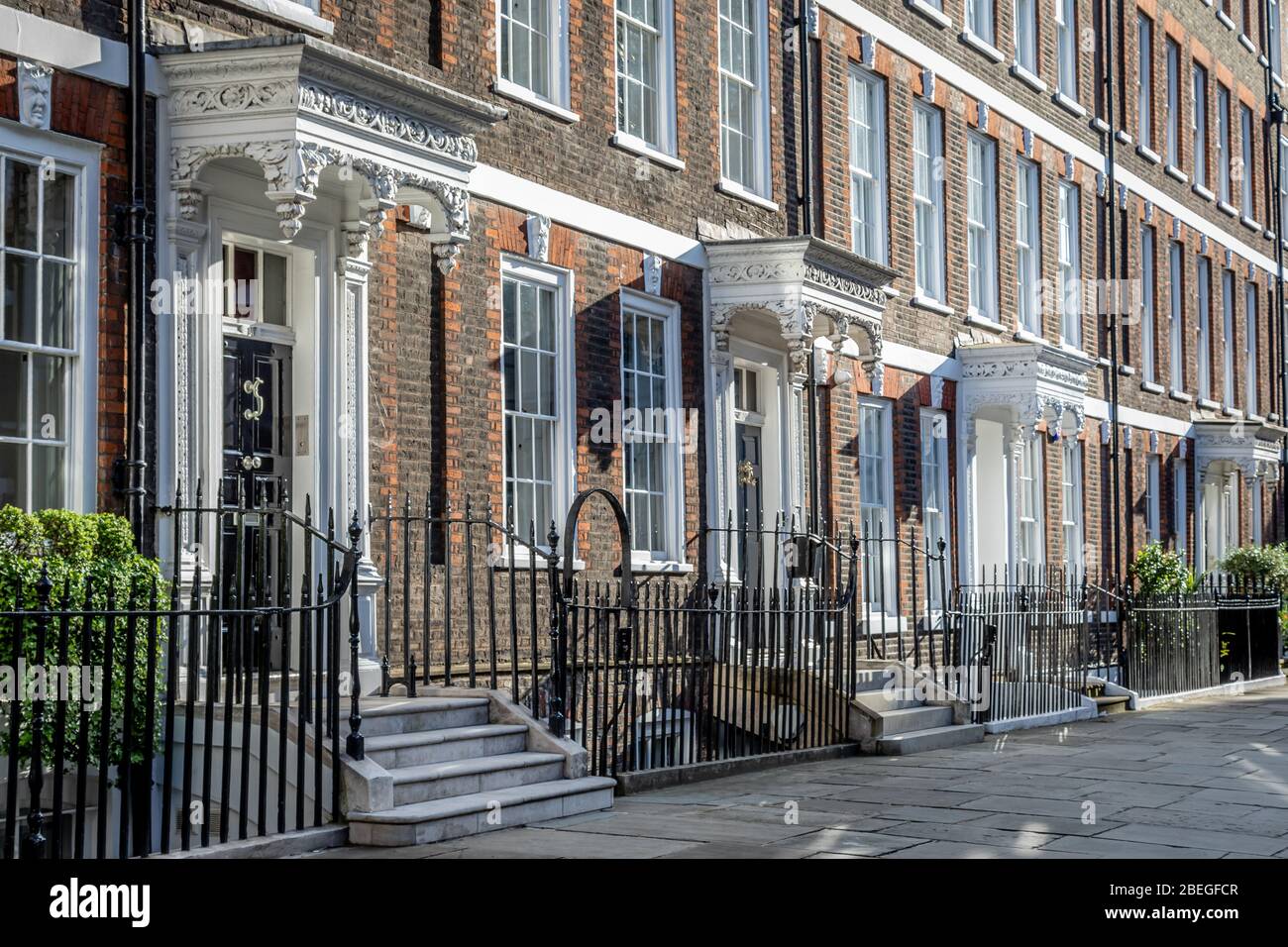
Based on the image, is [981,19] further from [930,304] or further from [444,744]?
[444,744]

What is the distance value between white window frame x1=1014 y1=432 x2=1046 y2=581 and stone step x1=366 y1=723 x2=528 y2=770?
13.3m

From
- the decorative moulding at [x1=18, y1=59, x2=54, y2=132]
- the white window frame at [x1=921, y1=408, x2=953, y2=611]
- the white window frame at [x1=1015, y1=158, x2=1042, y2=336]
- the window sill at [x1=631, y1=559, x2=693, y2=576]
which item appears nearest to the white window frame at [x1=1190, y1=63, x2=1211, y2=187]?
the white window frame at [x1=1015, y1=158, x2=1042, y2=336]

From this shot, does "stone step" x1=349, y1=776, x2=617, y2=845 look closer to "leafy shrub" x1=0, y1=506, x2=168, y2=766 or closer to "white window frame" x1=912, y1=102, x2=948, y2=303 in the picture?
"leafy shrub" x1=0, y1=506, x2=168, y2=766

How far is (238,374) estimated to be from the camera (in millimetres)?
11172

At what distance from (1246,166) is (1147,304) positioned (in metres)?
6.66

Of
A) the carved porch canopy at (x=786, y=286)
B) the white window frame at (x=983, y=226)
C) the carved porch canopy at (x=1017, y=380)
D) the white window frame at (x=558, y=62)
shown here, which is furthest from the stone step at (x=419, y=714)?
the white window frame at (x=983, y=226)

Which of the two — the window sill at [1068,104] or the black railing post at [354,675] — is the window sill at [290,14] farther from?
the window sill at [1068,104]

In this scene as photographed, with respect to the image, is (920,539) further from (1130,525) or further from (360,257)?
(360,257)

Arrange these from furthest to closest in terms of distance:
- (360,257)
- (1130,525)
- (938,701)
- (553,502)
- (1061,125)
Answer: (1130,525) → (1061,125) → (938,701) → (553,502) → (360,257)

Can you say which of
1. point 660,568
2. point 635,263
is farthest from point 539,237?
point 660,568

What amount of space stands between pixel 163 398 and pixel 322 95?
1.97m

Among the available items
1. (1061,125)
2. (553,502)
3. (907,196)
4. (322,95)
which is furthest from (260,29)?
(1061,125)

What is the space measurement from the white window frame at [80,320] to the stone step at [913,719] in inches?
275

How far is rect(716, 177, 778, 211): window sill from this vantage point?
1653 cm
